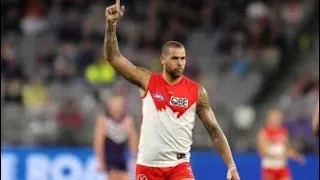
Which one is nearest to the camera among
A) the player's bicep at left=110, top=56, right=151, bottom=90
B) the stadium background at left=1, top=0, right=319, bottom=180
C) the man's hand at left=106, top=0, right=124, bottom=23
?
the man's hand at left=106, top=0, right=124, bottom=23

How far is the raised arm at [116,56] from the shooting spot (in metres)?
8.82

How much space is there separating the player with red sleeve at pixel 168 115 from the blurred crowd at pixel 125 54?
431 inches

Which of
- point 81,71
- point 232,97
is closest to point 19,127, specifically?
point 81,71

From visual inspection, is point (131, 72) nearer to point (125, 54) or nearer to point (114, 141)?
point (114, 141)

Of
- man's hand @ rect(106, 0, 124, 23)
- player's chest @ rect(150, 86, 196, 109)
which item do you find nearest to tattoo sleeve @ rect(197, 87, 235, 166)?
player's chest @ rect(150, 86, 196, 109)

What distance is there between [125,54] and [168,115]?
13.9 m

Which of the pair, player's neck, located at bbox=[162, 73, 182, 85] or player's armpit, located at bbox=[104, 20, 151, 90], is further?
player's neck, located at bbox=[162, 73, 182, 85]

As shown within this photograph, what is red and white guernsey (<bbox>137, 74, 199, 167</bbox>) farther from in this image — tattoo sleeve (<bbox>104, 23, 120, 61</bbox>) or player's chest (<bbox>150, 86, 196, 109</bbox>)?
tattoo sleeve (<bbox>104, 23, 120, 61</bbox>)

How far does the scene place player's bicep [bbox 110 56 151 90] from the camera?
9.13 meters

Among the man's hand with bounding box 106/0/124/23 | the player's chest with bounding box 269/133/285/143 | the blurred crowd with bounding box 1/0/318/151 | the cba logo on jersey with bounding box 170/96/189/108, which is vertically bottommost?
the cba logo on jersey with bounding box 170/96/189/108

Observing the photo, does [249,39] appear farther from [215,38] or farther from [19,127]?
[19,127]

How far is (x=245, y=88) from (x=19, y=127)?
5594 millimetres

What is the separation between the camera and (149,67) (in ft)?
73.9

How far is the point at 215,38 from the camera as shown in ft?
79.4
